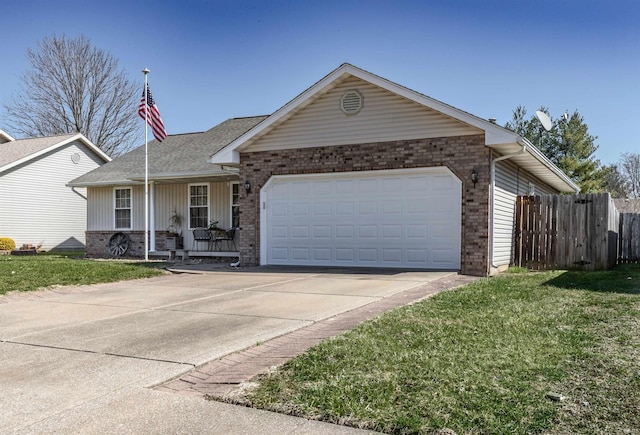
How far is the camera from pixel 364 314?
276 inches

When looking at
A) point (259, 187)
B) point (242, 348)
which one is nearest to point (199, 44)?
point (259, 187)

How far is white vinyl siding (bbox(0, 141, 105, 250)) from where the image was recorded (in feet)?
78.9

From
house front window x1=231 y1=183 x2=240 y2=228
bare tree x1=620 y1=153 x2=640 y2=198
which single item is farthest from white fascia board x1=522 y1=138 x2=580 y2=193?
bare tree x1=620 y1=153 x2=640 y2=198

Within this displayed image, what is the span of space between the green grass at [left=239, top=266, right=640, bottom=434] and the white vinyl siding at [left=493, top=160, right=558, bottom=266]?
18.5 ft

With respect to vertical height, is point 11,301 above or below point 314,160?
below

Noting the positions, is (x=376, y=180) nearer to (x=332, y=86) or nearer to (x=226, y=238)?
(x=332, y=86)

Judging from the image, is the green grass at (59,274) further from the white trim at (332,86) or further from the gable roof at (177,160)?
the gable roof at (177,160)

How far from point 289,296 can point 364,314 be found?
1959 mm

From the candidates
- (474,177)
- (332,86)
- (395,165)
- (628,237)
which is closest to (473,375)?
(474,177)

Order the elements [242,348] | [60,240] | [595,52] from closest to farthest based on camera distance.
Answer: [242,348]
[595,52]
[60,240]

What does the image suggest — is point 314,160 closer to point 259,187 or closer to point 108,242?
point 259,187

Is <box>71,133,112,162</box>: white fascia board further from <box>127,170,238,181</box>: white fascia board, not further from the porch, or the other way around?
<box>127,170,238,181</box>: white fascia board

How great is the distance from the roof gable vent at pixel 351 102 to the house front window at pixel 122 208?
406 inches

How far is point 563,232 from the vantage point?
523 inches
